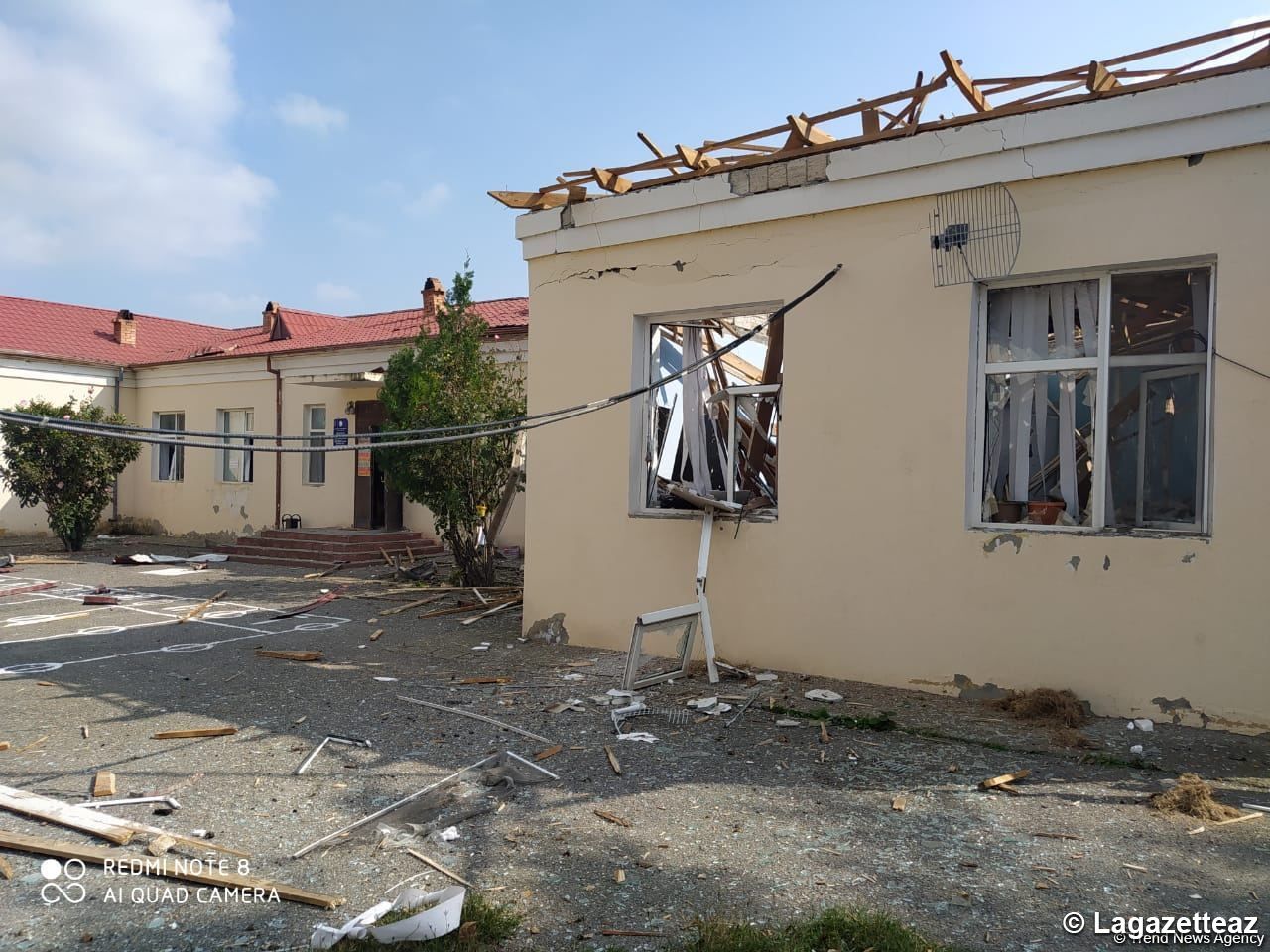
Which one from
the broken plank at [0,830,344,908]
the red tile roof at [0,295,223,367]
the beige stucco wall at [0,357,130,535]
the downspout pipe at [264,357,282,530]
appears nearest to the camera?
the broken plank at [0,830,344,908]

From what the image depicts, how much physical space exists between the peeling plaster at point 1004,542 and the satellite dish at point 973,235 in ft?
6.13

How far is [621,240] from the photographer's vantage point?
27.0 ft

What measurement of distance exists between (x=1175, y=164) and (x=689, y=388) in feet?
13.9

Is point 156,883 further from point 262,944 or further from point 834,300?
point 834,300

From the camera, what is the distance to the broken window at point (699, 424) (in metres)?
8.28

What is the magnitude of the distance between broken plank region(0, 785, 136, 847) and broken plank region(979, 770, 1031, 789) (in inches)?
167

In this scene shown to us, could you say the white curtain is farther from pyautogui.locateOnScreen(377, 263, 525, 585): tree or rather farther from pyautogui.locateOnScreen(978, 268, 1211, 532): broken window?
pyautogui.locateOnScreen(377, 263, 525, 585): tree

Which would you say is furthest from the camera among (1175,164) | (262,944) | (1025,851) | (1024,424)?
(1024,424)

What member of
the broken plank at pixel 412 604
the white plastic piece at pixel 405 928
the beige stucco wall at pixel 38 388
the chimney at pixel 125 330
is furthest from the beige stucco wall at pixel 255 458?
the white plastic piece at pixel 405 928

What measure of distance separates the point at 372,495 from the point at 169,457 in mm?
7640

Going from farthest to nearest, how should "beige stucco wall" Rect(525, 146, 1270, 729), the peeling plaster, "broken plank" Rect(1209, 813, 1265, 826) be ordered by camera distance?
the peeling plaster < "beige stucco wall" Rect(525, 146, 1270, 729) < "broken plank" Rect(1209, 813, 1265, 826)

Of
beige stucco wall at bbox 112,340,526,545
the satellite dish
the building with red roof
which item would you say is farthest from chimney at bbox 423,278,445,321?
the satellite dish

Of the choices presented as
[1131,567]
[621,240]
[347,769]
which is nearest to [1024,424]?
[1131,567]

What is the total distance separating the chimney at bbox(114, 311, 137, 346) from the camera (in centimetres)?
2339
